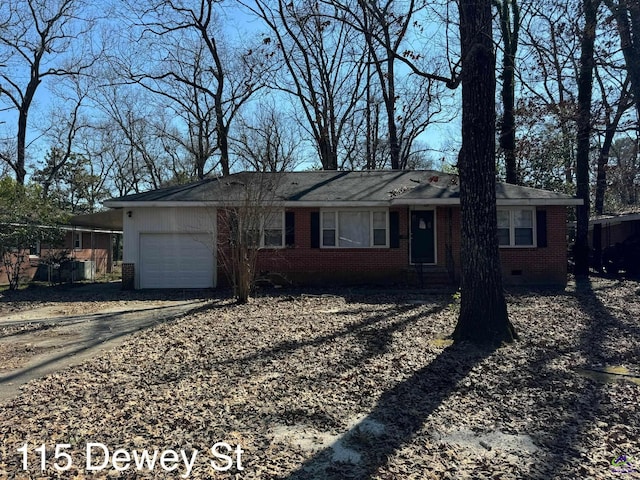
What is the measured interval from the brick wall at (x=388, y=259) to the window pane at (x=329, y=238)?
0.61ft

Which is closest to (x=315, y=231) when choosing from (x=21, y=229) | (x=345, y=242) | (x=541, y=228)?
(x=345, y=242)

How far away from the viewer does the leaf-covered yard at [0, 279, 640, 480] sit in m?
3.19

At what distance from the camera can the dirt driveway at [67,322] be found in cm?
596

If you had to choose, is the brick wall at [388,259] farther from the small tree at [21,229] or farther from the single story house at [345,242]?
the small tree at [21,229]

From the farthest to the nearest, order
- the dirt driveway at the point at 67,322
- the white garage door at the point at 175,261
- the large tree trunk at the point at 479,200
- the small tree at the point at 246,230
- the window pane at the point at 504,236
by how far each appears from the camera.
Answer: the window pane at the point at 504,236 → the white garage door at the point at 175,261 → the small tree at the point at 246,230 → the large tree trunk at the point at 479,200 → the dirt driveway at the point at 67,322

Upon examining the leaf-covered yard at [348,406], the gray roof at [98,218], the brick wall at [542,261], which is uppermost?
the gray roof at [98,218]

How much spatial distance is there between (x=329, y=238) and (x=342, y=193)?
1.50m

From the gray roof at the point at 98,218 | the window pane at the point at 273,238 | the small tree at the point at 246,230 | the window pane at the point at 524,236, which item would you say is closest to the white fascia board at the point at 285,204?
the window pane at the point at 273,238

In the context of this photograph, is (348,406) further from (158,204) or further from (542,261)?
(542,261)

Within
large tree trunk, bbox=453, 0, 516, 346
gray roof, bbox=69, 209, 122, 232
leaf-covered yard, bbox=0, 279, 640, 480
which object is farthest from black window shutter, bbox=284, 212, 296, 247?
large tree trunk, bbox=453, 0, 516, 346

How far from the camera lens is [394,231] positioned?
558 inches

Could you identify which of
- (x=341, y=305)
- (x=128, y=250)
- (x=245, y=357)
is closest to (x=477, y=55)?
(x=245, y=357)

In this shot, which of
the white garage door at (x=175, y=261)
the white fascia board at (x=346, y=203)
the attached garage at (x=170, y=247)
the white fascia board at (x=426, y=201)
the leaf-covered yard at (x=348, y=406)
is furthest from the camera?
the white garage door at (x=175, y=261)

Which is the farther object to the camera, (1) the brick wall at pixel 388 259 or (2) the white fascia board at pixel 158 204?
(1) the brick wall at pixel 388 259
